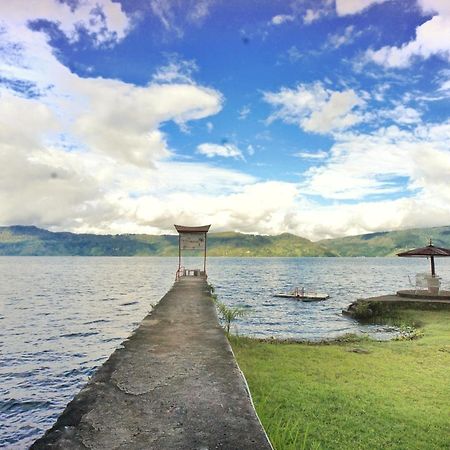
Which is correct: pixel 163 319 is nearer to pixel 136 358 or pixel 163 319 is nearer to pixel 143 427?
pixel 136 358

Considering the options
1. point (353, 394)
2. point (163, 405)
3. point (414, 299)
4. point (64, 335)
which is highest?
point (163, 405)

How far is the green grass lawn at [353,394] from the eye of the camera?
25.2ft

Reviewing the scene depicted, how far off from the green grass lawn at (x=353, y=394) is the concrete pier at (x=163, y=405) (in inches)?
47.9

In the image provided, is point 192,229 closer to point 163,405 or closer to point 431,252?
point 431,252

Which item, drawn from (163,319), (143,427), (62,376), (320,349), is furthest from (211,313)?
(143,427)

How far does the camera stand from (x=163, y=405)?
238 inches

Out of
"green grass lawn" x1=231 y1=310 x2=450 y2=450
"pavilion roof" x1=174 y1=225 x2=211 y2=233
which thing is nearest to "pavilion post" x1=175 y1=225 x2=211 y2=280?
"pavilion roof" x1=174 y1=225 x2=211 y2=233

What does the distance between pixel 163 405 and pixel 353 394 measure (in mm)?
6202

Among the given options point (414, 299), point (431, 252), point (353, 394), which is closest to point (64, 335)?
point (353, 394)

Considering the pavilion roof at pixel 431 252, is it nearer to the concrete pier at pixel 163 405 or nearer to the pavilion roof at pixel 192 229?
the pavilion roof at pixel 192 229

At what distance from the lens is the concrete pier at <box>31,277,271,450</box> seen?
484 centimetres

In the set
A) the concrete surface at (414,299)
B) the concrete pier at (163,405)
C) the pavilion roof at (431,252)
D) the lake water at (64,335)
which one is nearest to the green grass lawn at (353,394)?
the concrete pier at (163,405)

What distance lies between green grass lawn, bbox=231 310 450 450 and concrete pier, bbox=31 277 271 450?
1.22 meters

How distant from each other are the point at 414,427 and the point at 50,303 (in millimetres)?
47604
